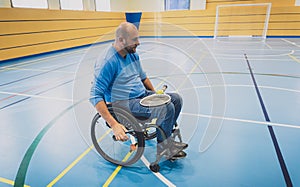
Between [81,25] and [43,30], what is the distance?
1766mm

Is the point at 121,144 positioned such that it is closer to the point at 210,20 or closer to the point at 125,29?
the point at 125,29

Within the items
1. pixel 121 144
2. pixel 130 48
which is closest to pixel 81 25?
pixel 121 144

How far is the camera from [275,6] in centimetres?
912

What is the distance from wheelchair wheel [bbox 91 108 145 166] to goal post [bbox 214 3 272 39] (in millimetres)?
8862

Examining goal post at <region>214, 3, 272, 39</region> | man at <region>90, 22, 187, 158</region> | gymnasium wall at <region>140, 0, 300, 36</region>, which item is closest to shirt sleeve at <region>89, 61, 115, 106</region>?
man at <region>90, 22, 187, 158</region>

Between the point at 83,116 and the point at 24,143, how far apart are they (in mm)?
693

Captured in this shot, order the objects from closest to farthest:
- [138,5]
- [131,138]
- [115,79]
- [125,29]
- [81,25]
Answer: [125,29]
[115,79]
[131,138]
[81,25]
[138,5]

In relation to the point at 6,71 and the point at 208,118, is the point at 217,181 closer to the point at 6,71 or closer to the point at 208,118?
the point at 208,118

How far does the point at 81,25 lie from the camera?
7781 mm

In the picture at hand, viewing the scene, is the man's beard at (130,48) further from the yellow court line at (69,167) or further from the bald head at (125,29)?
the yellow court line at (69,167)

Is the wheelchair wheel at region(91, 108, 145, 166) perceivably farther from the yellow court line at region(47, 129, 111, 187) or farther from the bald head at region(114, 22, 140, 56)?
the bald head at region(114, 22, 140, 56)

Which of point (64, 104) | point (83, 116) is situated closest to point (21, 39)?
point (64, 104)

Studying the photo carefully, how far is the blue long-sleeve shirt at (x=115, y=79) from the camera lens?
4.75 ft

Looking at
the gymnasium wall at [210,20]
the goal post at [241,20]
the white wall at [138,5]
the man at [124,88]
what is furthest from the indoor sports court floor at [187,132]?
the white wall at [138,5]
